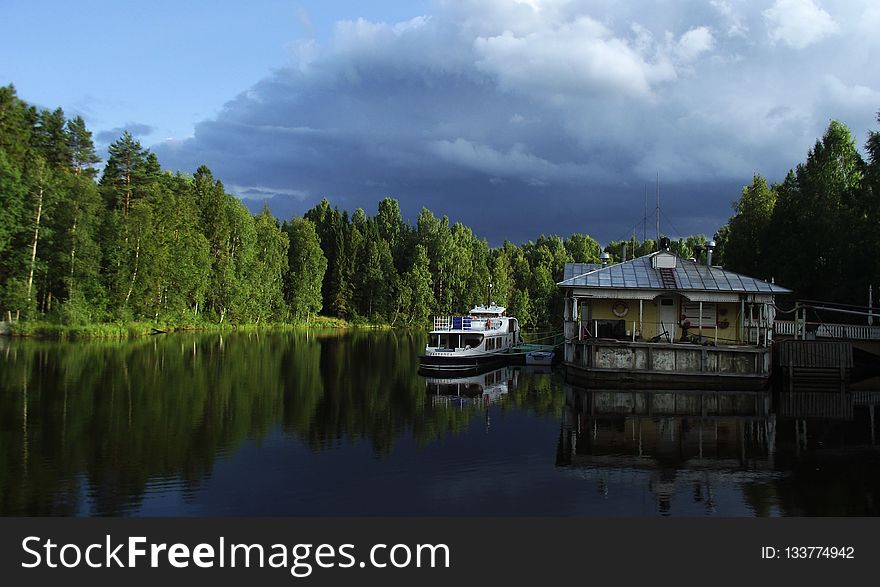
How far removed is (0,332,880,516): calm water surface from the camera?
612 inches

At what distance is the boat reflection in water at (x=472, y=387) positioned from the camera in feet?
108

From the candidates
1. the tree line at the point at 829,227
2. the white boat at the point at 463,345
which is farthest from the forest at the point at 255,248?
the white boat at the point at 463,345

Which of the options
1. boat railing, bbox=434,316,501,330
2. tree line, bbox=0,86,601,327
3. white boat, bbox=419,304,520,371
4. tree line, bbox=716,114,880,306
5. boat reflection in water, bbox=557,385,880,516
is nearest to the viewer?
boat reflection in water, bbox=557,385,880,516

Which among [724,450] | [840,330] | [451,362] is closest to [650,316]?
[840,330]

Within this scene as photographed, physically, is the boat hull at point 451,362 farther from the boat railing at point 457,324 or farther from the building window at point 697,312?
the building window at point 697,312

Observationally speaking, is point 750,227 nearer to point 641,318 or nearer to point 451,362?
point 641,318

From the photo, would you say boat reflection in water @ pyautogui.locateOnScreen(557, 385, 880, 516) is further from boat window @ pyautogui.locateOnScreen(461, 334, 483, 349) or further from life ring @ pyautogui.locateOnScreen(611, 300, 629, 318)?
boat window @ pyautogui.locateOnScreen(461, 334, 483, 349)

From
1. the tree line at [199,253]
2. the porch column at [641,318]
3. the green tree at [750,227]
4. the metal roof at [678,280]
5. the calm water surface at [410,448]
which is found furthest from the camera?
the green tree at [750,227]

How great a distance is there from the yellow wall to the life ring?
0.14 meters

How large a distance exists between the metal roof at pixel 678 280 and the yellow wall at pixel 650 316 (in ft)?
5.86

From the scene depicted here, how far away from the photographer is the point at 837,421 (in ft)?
88.4

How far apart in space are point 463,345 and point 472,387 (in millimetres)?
8537

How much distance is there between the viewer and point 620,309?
41938 millimetres

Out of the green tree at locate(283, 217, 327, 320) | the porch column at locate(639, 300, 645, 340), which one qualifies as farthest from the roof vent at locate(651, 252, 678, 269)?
the green tree at locate(283, 217, 327, 320)
